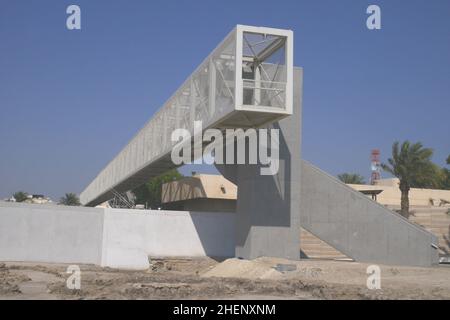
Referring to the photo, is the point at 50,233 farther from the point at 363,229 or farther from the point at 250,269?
the point at 363,229

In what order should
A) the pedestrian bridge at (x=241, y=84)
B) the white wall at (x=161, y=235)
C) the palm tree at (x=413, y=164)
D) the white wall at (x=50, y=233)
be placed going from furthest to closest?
the palm tree at (x=413, y=164), the white wall at (x=161, y=235), the white wall at (x=50, y=233), the pedestrian bridge at (x=241, y=84)

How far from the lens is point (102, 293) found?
49.4ft

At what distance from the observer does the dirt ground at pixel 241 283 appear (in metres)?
15.3

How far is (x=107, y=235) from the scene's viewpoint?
27453 millimetres

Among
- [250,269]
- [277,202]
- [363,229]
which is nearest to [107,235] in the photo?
[250,269]

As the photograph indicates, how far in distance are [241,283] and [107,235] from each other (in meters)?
11.0

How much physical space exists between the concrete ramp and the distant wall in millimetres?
5250

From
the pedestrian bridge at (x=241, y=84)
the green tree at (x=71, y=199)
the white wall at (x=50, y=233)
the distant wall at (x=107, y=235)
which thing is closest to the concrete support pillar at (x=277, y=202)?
the distant wall at (x=107, y=235)

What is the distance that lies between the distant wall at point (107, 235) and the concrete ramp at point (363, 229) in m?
5.25

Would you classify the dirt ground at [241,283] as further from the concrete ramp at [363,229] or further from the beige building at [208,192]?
the beige building at [208,192]

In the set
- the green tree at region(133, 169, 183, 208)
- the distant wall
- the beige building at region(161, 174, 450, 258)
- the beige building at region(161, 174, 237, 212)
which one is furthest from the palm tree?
the green tree at region(133, 169, 183, 208)

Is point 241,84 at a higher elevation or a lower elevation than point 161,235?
higher
